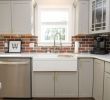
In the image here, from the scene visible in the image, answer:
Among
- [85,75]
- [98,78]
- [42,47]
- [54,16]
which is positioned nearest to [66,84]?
[85,75]

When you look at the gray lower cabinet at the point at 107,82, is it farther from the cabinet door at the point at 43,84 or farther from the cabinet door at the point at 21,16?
the cabinet door at the point at 21,16

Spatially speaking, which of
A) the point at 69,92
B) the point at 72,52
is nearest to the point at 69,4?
the point at 72,52

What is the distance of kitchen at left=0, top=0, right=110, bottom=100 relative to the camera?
132 inches

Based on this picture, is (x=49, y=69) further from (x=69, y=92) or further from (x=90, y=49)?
(x=90, y=49)

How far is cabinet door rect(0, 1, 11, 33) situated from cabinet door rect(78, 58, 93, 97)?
5.52ft

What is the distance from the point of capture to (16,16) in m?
3.74

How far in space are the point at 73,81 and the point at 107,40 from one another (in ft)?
4.12

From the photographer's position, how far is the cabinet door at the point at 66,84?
11.2 feet

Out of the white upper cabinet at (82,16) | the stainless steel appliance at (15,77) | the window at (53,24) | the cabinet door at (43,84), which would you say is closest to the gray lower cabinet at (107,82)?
the cabinet door at (43,84)

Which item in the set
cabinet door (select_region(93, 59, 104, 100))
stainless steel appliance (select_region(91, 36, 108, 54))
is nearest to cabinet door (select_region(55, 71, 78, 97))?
cabinet door (select_region(93, 59, 104, 100))

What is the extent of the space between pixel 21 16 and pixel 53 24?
83 centimetres

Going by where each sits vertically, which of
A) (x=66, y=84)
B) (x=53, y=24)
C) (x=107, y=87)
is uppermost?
(x=53, y=24)

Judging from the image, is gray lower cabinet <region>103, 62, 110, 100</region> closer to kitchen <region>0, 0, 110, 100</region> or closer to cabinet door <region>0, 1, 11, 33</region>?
kitchen <region>0, 0, 110, 100</region>

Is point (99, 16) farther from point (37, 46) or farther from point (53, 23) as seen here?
point (37, 46)
